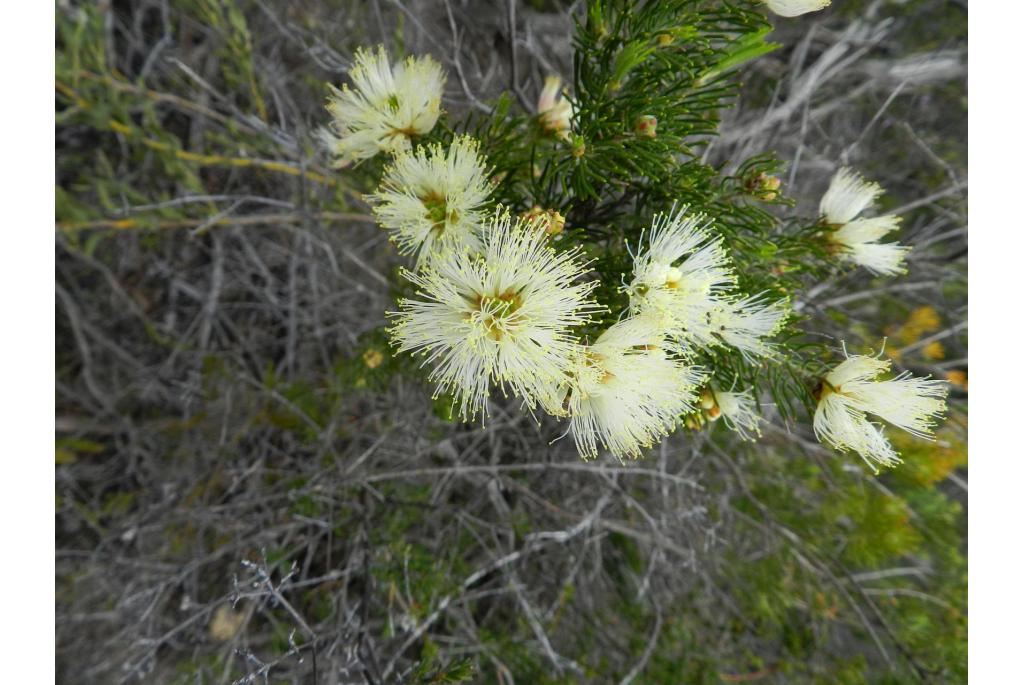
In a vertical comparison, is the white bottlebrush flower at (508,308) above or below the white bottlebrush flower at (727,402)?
above

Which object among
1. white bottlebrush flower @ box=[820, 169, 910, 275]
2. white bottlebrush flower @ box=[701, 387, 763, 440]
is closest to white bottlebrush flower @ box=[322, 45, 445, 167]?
white bottlebrush flower @ box=[701, 387, 763, 440]

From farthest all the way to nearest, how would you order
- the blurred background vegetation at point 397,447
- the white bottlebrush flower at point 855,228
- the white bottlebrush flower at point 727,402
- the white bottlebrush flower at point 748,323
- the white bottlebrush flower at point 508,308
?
the blurred background vegetation at point 397,447, the white bottlebrush flower at point 855,228, the white bottlebrush flower at point 727,402, the white bottlebrush flower at point 748,323, the white bottlebrush flower at point 508,308

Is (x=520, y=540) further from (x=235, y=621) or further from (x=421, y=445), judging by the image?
(x=235, y=621)

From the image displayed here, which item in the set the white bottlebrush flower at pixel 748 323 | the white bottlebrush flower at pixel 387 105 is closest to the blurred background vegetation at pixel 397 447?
the white bottlebrush flower at pixel 387 105

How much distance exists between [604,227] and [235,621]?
2224 mm

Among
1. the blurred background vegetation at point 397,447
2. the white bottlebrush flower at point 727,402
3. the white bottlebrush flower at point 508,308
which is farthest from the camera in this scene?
the blurred background vegetation at point 397,447

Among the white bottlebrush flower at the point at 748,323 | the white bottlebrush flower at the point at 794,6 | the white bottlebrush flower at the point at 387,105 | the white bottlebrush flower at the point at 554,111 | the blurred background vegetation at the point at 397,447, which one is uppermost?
the white bottlebrush flower at the point at 794,6

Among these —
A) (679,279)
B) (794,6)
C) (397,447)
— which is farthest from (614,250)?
(397,447)

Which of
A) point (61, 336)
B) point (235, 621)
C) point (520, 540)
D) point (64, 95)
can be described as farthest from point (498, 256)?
point (61, 336)

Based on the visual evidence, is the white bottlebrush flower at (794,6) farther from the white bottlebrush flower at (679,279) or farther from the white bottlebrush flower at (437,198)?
the white bottlebrush flower at (437,198)

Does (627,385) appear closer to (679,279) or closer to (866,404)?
(679,279)

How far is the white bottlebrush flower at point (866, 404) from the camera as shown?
110 cm

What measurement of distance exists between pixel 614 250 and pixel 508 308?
354 mm

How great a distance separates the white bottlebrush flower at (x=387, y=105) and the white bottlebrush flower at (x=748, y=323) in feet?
2.21
